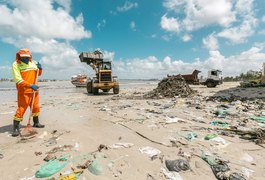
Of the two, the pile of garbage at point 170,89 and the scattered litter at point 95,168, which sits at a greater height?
the pile of garbage at point 170,89

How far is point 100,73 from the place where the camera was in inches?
530

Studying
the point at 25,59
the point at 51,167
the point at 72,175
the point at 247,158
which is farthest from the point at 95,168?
the point at 25,59

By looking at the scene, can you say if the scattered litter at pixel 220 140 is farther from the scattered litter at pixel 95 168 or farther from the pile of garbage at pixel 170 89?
the pile of garbage at pixel 170 89

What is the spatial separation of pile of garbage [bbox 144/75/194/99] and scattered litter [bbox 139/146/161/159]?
7.39 m

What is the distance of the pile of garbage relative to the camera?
10.7 meters

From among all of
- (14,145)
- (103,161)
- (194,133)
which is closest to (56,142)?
(14,145)

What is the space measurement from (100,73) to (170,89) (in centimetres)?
497

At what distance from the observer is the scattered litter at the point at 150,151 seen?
2835mm

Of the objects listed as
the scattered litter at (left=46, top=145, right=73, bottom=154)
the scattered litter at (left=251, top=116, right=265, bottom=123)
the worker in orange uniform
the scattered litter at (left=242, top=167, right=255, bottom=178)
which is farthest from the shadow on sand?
the scattered litter at (left=251, top=116, right=265, bottom=123)

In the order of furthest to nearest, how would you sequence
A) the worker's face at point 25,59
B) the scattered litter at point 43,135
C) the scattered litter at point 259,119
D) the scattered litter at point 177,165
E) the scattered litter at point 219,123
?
the scattered litter at point 259,119 → the scattered litter at point 219,123 → the worker's face at point 25,59 → the scattered litter at point 43,135 → the scattered litter at point 177,165

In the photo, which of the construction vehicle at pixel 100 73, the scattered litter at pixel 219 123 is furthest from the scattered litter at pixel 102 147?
the construction vehicle at pixel 100 73

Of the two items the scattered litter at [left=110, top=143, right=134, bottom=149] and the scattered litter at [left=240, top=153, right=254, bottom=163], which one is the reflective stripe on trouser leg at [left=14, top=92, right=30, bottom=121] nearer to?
the scattered litter at [left=110, top=143, right=134, bottom=149]

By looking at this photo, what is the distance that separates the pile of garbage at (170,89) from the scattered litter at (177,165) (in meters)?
7.87

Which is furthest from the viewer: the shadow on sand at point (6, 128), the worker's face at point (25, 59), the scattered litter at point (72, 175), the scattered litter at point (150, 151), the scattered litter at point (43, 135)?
the shadow on sand at point (6, 128)
